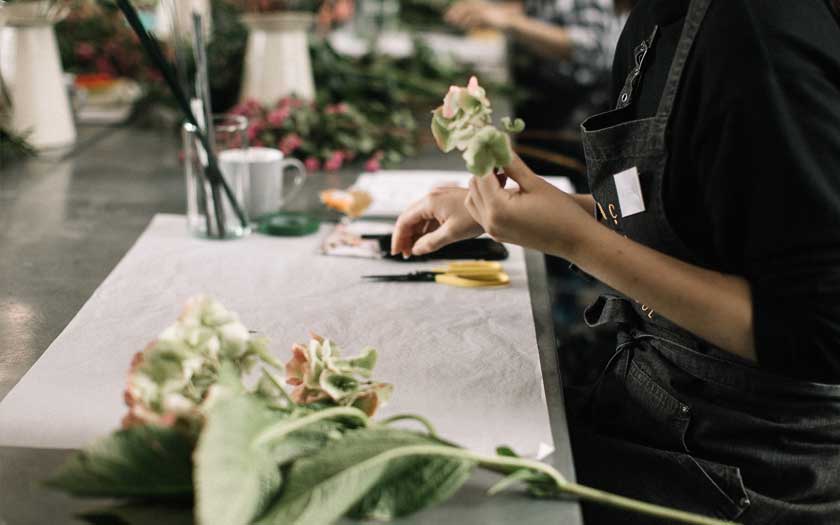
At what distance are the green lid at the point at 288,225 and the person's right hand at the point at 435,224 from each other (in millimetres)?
267

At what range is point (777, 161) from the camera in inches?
35.3

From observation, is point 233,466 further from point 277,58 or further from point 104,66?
point 104,66

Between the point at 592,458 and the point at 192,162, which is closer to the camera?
the point at 592,458

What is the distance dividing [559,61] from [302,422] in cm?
327

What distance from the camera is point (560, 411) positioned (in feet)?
3.12

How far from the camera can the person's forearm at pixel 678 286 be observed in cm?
94

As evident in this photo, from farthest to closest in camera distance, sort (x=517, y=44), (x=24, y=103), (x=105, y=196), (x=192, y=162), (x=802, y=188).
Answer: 1. (x=517, y=44)
2. (x=24, y=103)
3. (x=105, y=196)
4. (x=192, y=162)
5. (x=802, y=188)

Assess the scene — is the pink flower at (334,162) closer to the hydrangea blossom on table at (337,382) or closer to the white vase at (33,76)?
the white vase at (33,76)

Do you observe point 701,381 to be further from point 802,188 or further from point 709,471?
point 802,188

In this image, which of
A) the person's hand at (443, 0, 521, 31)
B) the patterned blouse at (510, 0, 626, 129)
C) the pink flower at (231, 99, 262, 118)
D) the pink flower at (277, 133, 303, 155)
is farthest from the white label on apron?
the person's hand at (443, 0, 521, 31)

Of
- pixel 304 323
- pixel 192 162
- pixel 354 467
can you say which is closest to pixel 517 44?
pixel 192 162

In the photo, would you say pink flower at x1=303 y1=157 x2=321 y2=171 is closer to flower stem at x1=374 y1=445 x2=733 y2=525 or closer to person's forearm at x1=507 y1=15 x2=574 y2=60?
flower stem at x1=374 y1=445 x2=733 y2=525

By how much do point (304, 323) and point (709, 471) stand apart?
1.76 ft

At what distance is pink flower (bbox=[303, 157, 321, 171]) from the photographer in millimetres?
2072
